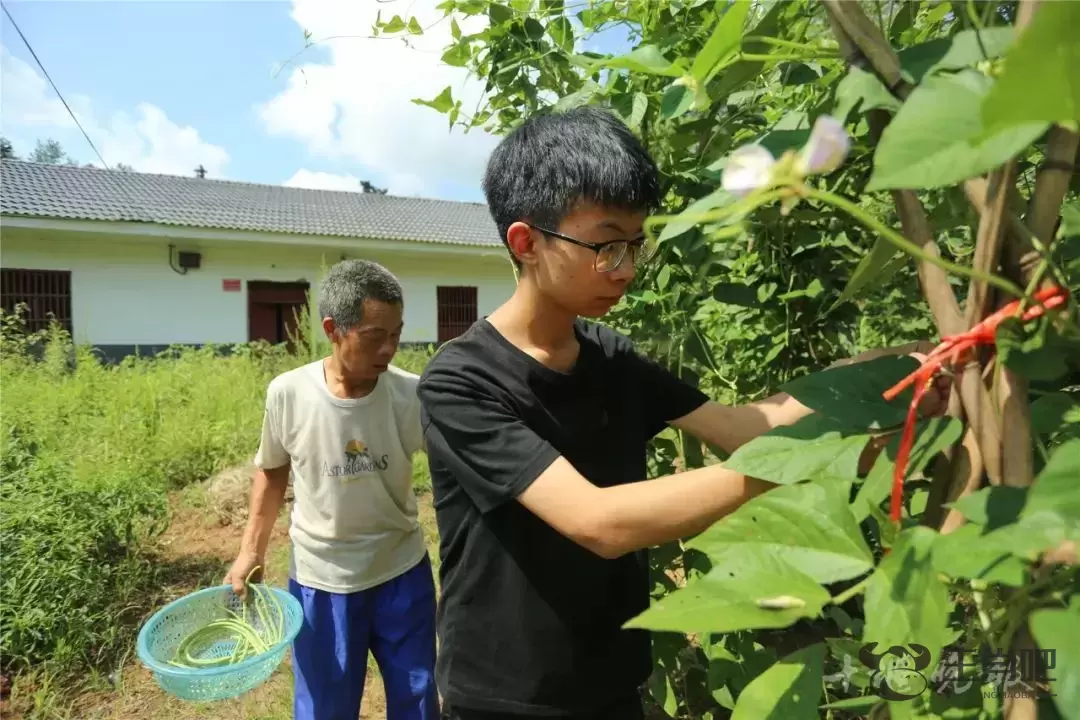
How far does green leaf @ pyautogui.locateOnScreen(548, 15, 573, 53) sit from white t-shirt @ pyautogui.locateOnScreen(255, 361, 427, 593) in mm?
1151

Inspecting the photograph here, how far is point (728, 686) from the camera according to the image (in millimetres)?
1334

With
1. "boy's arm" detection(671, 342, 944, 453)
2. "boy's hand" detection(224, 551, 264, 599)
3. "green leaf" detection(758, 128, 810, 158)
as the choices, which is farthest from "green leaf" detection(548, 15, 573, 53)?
"boy's hand" detection(224, 551, 264, 599)

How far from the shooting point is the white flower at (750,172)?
366mm

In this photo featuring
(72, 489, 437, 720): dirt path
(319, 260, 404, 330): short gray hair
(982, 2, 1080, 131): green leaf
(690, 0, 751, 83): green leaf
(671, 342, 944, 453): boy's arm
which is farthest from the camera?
(72, 489, 437, 720): dirt path

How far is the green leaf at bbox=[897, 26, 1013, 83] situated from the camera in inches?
17.4

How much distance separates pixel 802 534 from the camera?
461 millimetres

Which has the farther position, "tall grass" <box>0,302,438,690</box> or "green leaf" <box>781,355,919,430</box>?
"tall grass" <box>0,302,438,690</box>

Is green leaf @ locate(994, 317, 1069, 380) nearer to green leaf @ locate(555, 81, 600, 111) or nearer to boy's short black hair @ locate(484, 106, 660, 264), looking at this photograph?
boy's short black hair @ locate(484, 106, 660, 264)

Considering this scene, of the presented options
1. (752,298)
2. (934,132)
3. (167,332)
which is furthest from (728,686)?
(167,332)

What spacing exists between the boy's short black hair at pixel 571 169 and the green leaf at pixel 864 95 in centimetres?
48

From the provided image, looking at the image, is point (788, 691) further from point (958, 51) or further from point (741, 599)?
point (958, 51)

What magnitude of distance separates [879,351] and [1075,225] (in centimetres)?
31

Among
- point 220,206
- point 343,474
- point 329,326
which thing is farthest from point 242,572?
point 220,206

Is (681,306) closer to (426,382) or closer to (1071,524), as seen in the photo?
(426,382)
